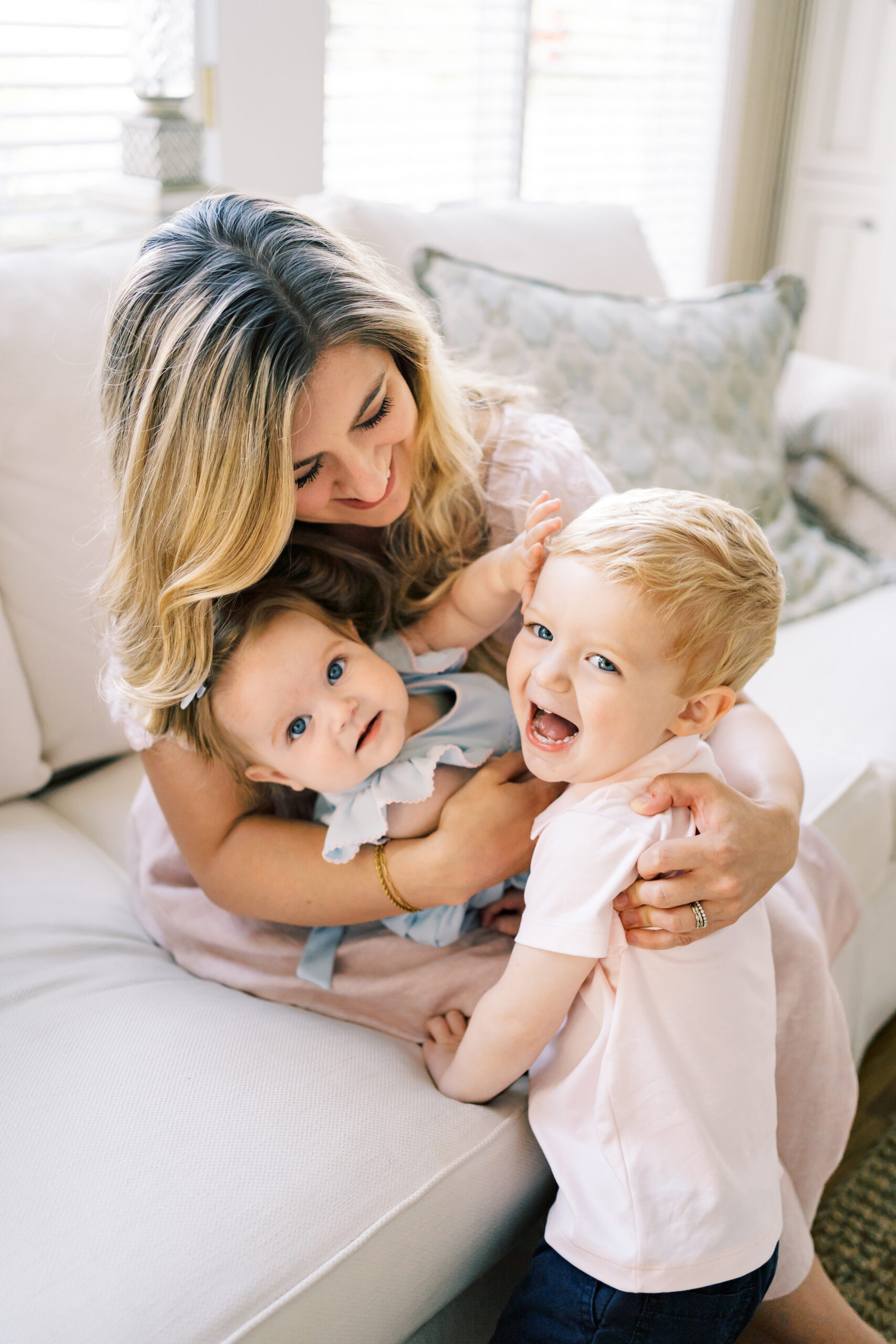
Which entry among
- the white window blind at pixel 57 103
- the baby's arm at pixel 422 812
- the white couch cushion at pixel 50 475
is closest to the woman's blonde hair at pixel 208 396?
the baby's arm at pixel 422 812

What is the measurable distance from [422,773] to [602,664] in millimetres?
251

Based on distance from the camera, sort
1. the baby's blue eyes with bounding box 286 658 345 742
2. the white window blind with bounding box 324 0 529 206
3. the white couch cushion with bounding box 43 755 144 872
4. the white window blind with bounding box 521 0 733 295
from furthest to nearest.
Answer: the white window blind with bounding box 521 0 733 295
the white window blind with bounding box 324 0 529 206
the white couch cushion with bounding box 43 755 144 872
the baby's blue eyes with bounding box 286 658 345 742

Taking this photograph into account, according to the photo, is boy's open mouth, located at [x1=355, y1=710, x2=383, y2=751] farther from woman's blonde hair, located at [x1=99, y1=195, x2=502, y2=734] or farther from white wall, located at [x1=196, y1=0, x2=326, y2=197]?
white wall, located at [x1=196, y1=0, x2=326, y2=197]

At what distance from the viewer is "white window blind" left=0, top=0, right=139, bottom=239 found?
6.08ft

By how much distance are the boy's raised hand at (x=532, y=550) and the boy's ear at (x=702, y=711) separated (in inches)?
6.3

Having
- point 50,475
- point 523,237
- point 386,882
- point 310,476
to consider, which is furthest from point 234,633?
point 523,237

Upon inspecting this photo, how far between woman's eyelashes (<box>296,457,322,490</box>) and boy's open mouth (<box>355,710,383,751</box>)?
8.6 inches

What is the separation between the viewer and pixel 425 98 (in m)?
2.59

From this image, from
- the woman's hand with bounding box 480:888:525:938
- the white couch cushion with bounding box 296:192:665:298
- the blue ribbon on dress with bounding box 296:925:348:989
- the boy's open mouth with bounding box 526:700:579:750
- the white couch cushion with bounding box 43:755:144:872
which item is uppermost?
the white couch cushion with bounding box 296:192:665:298

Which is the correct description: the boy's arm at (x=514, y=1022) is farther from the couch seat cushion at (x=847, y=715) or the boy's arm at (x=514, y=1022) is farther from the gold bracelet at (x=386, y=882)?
the couch seat cushion at (x=847, y=715)

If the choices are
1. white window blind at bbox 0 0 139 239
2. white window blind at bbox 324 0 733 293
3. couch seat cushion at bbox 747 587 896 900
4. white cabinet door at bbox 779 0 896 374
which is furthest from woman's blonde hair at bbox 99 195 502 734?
white cabinet door at bbox 779 0 896 374

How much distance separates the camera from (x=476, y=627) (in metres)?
1.10

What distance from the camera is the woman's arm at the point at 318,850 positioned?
3.24 feet

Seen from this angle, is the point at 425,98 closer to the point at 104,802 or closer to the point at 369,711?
the point at 104,802
